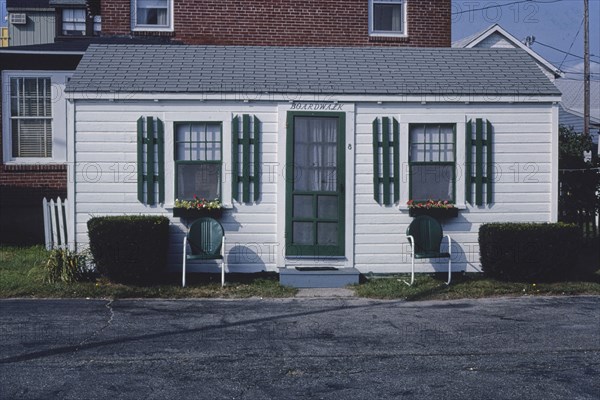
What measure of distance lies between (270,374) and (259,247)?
6303mm

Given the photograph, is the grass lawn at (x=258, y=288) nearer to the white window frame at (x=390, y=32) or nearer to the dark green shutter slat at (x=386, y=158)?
the dark green shutter slat at (x=386, y=158)

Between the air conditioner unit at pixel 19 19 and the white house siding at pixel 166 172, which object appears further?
the air conditioner unit at pixel 19 19

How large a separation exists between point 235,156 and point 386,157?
8.29 feet

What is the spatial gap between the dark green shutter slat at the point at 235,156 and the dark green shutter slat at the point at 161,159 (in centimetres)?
113

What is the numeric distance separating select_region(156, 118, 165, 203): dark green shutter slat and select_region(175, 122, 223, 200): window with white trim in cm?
24

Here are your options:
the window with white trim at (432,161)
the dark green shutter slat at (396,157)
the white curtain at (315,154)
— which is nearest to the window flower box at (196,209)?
the white curtain at (315,154)

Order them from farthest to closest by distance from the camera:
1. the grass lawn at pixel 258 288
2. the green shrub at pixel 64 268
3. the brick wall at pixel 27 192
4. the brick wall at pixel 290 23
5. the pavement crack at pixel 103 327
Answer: the brick wall at pixel 290 23 → the brick wall at pixel 27 192 → the green shrub at pixel 64 268 → the grass lawn at pixel 258 288 → the pavement crack at pixel 103 327

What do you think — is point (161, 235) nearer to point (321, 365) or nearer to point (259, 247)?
point (259, 247)

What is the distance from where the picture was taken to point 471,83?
48.5 feet

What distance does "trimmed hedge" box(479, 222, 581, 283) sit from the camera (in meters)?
13.5

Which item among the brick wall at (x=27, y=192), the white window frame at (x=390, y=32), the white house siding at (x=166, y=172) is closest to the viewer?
the white house siding at (x=166, y=172)

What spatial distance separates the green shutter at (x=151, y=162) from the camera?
14.1m

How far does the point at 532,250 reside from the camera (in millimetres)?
13508

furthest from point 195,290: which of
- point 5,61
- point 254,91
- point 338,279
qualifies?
point 5,61
